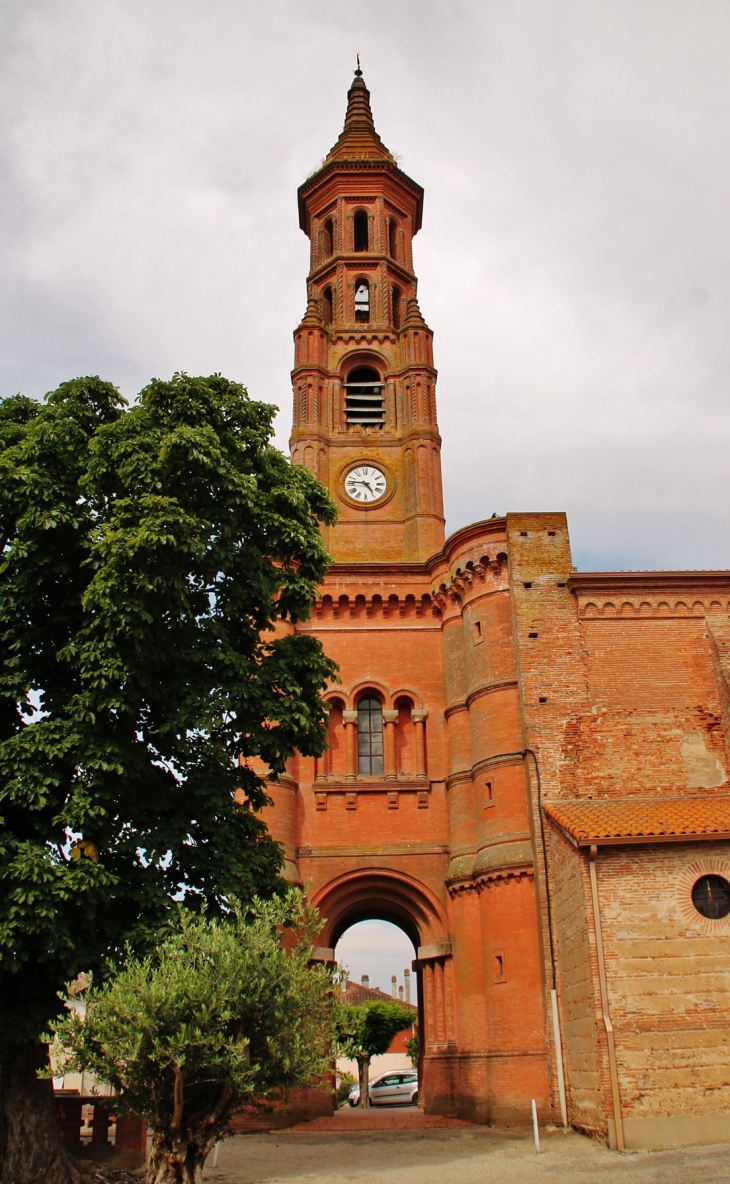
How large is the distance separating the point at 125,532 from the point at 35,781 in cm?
390

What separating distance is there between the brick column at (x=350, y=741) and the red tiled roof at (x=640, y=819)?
18.9ft

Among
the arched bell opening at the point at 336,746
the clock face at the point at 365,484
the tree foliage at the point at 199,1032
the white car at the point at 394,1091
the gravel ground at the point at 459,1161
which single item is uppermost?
the clock face at the point at 365,484

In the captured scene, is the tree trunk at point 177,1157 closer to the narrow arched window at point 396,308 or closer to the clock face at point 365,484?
the clock face at point 365,484

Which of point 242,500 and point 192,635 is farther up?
point 242,500

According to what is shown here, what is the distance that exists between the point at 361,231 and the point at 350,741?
21520mm

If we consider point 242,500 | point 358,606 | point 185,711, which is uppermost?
point 358,606

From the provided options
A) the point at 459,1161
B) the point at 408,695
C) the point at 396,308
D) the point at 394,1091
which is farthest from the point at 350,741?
the point at 394,1091

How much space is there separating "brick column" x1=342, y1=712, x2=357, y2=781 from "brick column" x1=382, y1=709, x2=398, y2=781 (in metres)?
0.79

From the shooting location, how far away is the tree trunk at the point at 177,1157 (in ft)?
40.7

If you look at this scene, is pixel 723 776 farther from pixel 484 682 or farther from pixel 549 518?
pixel 549 518

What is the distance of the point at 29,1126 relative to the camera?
Answer: 45.3ft

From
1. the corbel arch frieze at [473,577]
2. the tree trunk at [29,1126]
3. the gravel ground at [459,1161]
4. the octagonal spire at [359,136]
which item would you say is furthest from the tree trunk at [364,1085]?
the octagonal spire at [359,136]

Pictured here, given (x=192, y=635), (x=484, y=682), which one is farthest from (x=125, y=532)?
(x=484, y=682)

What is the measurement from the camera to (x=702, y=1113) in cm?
1644
